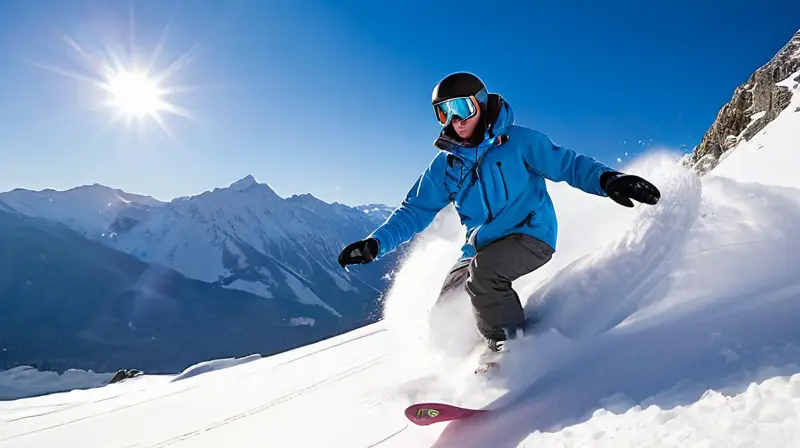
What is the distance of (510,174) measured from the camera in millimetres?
3441

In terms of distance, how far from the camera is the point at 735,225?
316 centimetres

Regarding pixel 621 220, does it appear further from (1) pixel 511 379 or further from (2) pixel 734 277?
(1) pixel 511 379

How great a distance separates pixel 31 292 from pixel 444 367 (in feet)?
751

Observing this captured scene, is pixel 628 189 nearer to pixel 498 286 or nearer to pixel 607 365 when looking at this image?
pixel 498 286

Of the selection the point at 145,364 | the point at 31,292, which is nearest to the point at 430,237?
the point at 145,364

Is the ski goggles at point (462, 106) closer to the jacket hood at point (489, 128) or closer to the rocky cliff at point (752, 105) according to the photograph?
the jacket hood at point (489, 128)

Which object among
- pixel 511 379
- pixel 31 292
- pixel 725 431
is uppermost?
pixel 31 292

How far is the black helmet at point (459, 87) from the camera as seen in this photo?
3.45m

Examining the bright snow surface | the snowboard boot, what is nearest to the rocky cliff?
the bright snow surface

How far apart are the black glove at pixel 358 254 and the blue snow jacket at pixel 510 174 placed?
2.58 ft

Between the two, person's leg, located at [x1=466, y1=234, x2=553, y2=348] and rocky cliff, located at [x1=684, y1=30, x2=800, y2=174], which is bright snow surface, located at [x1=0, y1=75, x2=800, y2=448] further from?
rocky cliff, located at [x1=684, y1=30, x2=800, y2=174]

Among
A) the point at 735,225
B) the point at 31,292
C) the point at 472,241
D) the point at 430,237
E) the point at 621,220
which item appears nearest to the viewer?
the point at 735,225

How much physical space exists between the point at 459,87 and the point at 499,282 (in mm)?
1425

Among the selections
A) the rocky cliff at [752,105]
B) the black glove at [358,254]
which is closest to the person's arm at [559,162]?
the black glove at [358,254]
